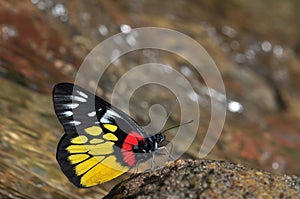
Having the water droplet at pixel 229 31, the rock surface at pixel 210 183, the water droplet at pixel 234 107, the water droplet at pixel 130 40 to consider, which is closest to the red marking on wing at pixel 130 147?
the rock surface at pixel 210 183

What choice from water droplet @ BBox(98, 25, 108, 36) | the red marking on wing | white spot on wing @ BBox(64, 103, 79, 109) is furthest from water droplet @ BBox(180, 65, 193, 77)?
white spot on wing @ BBox(64, 103, 79, 109)

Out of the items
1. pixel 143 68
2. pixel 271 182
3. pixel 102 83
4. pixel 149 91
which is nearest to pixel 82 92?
pixel 271 182

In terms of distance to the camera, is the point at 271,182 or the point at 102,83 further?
the point at 102,83

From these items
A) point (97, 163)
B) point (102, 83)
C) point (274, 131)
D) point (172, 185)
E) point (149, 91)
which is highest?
point (274, 131)

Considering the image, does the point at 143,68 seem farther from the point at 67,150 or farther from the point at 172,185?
the point at 172,185

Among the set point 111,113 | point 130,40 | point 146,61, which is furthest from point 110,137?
point 130,40

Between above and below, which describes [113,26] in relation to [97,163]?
above

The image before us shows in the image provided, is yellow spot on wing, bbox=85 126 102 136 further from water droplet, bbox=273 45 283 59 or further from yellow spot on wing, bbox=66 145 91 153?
water droplet, bbox=273 45 283 59
